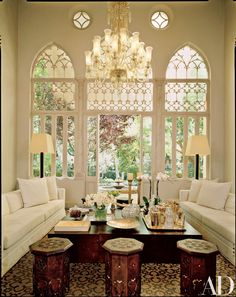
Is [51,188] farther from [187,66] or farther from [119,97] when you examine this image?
[187,66]

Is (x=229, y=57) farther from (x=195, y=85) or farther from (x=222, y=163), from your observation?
(x=222, y=163)

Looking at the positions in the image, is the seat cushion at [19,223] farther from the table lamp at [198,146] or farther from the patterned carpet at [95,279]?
the table lamp at [198,146]

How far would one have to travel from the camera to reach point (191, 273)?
262cm

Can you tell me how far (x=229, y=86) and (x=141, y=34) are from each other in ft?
6.63

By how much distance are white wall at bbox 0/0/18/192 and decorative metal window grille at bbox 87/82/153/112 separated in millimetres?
1505

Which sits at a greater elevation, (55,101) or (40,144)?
(55,101)

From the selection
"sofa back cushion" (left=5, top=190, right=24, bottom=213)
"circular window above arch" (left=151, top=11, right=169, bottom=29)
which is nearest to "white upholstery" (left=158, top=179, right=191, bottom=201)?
"sofa back cushion" (left=5, top=190, right=24, bottom=213)

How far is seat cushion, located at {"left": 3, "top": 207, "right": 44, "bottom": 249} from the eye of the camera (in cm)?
329

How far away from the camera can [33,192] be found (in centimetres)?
491


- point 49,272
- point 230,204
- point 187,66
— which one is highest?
point 187,66

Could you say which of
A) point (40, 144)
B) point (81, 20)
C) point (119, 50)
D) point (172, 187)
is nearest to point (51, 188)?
point (40, 144)

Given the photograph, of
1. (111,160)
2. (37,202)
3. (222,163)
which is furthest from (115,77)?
(111,160)

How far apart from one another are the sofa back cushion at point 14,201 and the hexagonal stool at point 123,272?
2.33m

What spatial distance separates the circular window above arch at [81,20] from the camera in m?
6.15
